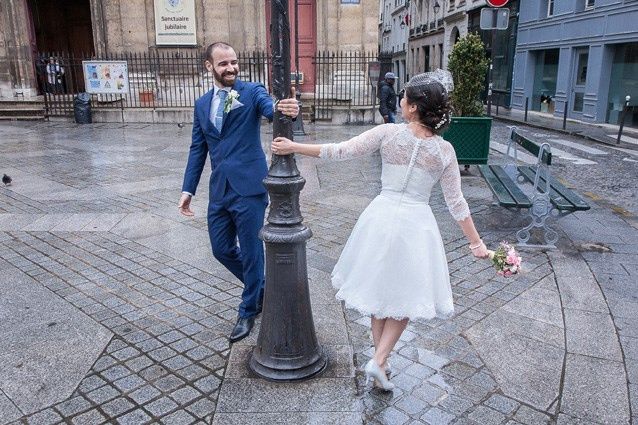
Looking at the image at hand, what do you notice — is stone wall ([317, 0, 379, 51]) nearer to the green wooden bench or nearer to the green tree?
the green tree

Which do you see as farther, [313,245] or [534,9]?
[534,9]

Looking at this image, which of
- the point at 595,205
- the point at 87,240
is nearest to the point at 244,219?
the point at 87,240

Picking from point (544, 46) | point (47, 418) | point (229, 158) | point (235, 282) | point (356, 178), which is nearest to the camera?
point (47, 418)

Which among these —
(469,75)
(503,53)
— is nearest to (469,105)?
(469,75)

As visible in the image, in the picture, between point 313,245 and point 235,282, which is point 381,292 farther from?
point 313,245

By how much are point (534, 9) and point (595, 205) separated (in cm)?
1917

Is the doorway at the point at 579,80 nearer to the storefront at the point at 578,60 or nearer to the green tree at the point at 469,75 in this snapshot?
the storefront at the point at 578,60

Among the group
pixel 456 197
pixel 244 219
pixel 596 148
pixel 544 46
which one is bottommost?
pixel 596 148

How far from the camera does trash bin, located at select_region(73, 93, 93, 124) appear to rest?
57.7 ft

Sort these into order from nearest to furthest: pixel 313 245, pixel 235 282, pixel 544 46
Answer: pixel 235 282 → pixel 313 245 → pixel 544 46

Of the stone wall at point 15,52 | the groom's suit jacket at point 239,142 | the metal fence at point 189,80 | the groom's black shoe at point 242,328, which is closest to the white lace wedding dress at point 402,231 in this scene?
the groom's suit jacket at point 239,142

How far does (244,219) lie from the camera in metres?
3.66

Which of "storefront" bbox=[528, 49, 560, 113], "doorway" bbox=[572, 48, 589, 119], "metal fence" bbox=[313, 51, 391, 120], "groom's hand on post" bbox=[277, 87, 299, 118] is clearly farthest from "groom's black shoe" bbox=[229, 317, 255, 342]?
"storefront" bbox=[528, 49, 560, 113]

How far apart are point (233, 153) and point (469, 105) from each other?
23.4 feet
